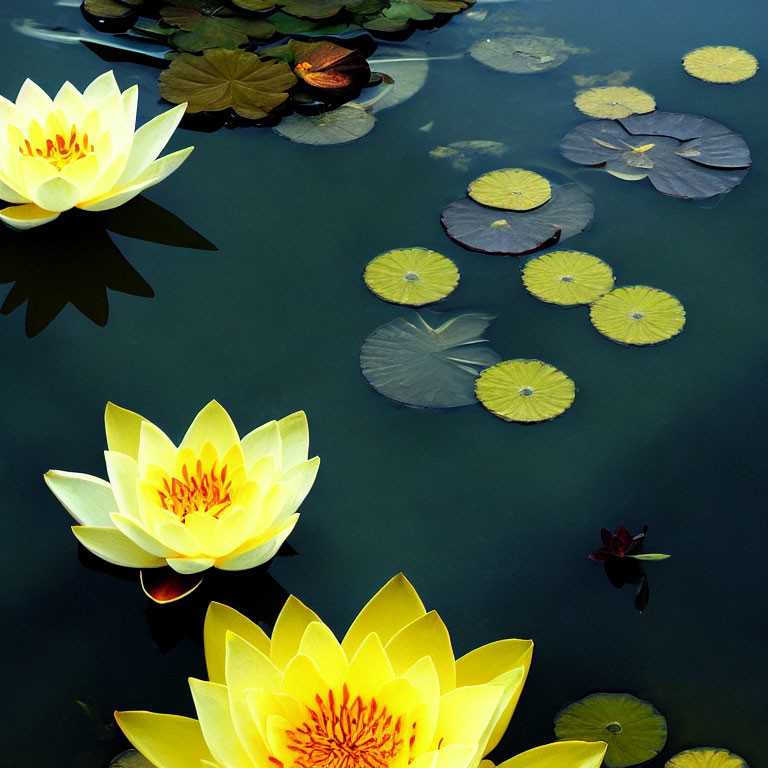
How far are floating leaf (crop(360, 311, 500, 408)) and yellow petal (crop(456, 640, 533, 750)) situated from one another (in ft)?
1.83

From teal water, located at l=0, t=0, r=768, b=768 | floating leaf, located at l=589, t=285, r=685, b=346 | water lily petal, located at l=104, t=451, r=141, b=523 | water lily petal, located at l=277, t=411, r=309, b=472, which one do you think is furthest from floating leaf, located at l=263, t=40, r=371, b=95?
water lily petal, located at l=104, t=451, r=141, b=523

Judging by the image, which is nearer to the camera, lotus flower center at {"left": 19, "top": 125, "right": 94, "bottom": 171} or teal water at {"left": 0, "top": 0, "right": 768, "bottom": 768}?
teal water at {"left": 0, "top": 0, "right": 768, "bottom": 768}

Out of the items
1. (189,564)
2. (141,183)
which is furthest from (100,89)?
(189,564)

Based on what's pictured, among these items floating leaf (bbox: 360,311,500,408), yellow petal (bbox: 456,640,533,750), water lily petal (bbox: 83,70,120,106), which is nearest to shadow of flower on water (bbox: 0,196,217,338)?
water lily petal (bbox: 83,70,120,106)

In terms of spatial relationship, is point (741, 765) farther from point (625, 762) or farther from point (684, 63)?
point (684, 63)

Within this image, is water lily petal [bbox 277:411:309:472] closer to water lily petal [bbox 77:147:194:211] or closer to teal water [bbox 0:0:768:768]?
teal water [bbox 0:0:768:768]

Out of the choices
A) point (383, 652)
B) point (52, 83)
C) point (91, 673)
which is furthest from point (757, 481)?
point (52, 83)

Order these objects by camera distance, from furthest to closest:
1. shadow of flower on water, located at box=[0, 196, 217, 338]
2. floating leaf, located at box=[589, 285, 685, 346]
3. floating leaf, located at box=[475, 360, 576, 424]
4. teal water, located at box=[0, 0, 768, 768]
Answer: shadow of flower on water, located at box=[0, 196, 217, 338] → floating leaf, located at box=[589, 285, 685, 346] → floating leaf, located at box=[475, 360, 576, 424] → teal water, located at box=[0, 0, 768, 768]

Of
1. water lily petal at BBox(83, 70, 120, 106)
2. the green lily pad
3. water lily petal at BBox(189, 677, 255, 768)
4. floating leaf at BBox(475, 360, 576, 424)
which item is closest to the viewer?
water lily petal at BBox(189, 677, 255, 768)

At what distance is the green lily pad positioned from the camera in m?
2.54

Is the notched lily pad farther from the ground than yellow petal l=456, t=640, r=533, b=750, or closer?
farther from the ground

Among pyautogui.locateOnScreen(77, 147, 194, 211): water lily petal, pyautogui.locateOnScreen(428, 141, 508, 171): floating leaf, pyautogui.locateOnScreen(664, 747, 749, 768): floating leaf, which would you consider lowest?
pyautogui.locateOnScreen(664, 747, 749, 768): floating leaf

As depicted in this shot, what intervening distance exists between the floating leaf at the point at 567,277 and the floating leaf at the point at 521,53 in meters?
0.76

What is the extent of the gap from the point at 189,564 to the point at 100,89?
1301mm
